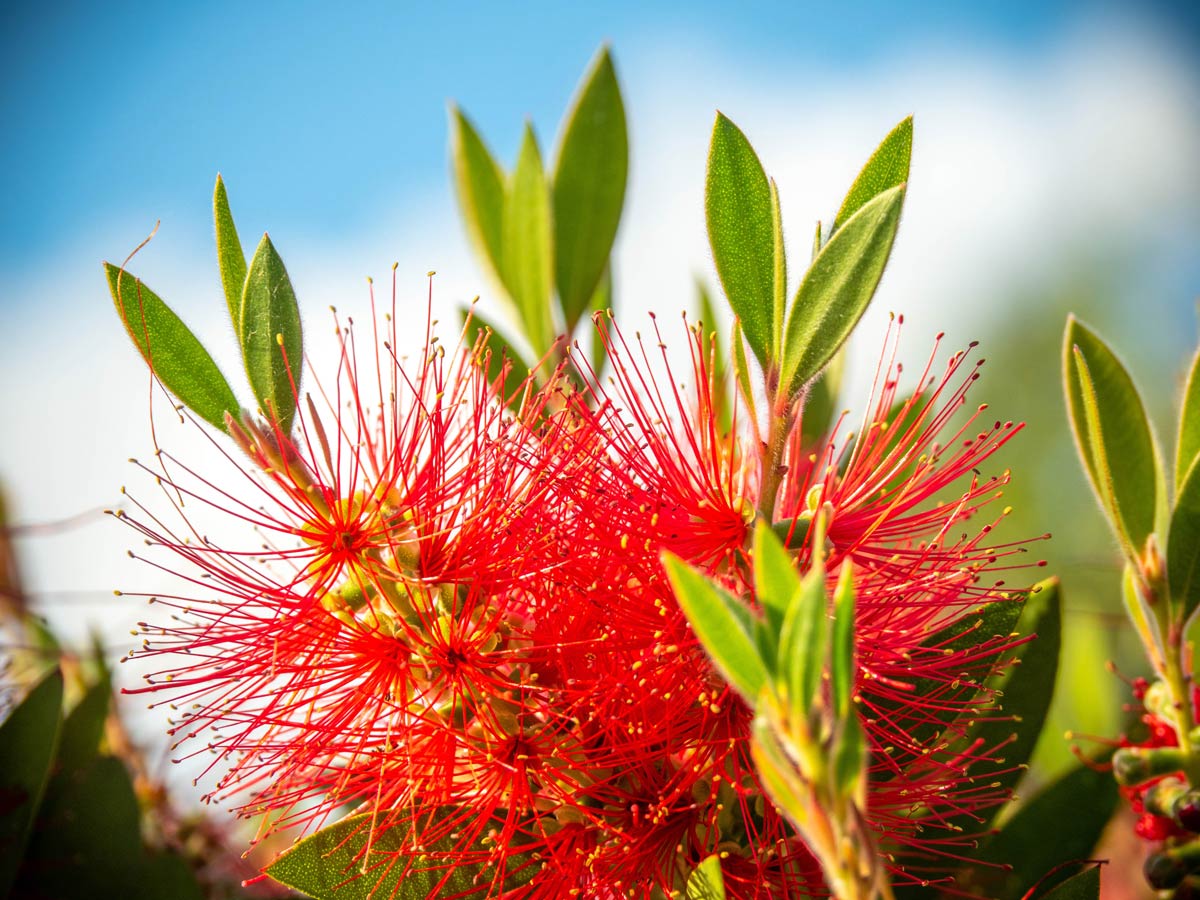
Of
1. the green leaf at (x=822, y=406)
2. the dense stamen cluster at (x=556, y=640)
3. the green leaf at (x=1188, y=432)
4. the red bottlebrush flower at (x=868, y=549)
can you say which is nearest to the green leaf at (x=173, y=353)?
the dense stamen cluster at (x=556, y=640)

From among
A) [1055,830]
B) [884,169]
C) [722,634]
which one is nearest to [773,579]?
[722,634]

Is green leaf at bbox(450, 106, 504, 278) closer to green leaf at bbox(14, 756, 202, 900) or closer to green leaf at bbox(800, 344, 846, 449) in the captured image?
green leaf at bbox(800, 344, 846, 449)

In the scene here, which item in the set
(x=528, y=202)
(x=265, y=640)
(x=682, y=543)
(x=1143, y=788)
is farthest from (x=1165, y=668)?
(x=528, y=202)

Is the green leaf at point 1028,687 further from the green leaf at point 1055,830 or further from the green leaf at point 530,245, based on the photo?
the green leaf at point 530,245

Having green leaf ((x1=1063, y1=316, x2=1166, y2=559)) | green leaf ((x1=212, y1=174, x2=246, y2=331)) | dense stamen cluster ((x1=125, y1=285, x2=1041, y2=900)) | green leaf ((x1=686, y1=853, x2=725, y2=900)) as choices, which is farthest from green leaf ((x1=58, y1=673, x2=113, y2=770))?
green leaf ((x1=1063, y1=316, x2=1166, y2=559))

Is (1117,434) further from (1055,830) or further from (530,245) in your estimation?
(530,245)

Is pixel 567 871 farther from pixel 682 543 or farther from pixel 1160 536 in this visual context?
pixel 1160 536
